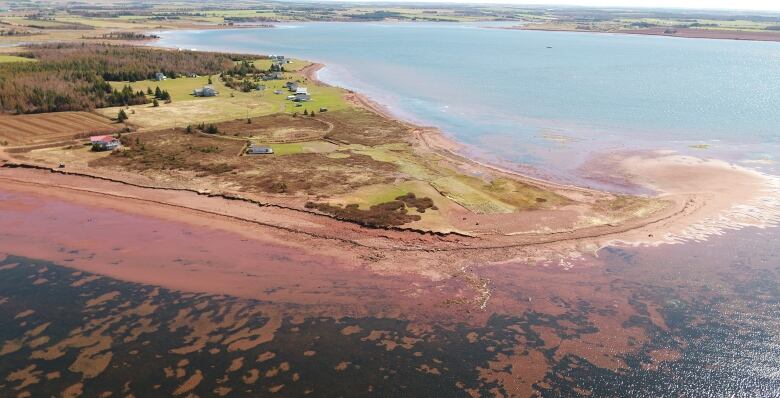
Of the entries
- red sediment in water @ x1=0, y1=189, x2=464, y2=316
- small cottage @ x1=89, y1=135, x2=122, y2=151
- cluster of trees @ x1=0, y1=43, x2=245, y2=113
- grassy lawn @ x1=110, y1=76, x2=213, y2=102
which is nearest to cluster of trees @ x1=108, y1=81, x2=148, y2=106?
cluster of trees @ x1=0, y1=43, x2=245, y2=113

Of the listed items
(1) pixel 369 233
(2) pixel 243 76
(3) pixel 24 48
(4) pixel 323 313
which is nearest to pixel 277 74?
(2) pixel 243 76

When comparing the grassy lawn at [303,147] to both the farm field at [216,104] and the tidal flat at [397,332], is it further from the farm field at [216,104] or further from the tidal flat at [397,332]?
the tidal flat at [397,332]

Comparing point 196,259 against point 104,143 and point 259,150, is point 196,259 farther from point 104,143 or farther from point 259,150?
point 104,143

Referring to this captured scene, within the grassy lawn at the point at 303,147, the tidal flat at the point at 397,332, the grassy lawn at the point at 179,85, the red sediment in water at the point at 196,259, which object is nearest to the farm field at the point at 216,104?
the grassy lawn at the point at 179,85

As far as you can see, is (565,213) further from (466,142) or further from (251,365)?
(251,365)

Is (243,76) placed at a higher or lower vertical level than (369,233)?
higher

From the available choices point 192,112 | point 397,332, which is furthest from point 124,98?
point 397,332

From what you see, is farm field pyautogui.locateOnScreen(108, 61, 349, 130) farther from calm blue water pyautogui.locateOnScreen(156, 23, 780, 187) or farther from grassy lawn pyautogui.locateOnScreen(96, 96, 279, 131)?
calm blue water pyautogui.locateOnScreen(156, 23, 780, 187)
